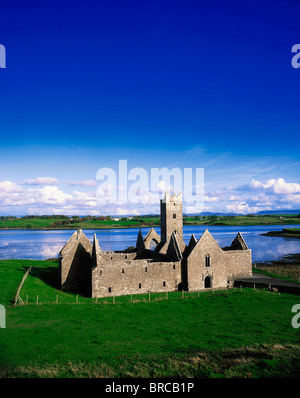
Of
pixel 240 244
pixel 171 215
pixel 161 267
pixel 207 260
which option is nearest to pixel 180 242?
pixel 207 260

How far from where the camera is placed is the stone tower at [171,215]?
4012cm

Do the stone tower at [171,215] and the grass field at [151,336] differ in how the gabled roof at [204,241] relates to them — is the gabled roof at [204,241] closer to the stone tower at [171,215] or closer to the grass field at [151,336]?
the stone tower at [171,215]

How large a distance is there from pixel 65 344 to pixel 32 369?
3964 millimetres

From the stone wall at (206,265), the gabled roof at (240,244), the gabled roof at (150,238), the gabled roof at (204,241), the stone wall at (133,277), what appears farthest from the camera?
the gabled roof at (150,238)

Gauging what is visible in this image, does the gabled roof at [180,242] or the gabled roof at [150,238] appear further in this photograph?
the gabled roof at [150,238]

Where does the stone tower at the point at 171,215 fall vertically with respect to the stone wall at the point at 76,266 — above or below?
above

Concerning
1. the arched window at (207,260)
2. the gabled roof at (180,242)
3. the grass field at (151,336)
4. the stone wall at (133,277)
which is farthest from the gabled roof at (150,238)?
the grass field at (151,336)

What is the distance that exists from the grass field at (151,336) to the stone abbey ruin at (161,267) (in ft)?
7.68

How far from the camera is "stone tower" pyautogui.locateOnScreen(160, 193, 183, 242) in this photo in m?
40.1

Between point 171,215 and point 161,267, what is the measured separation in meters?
9.18
